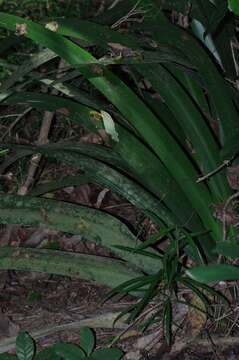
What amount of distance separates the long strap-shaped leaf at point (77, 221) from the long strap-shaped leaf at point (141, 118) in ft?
0.57

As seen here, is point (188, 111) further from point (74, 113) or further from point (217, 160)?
point (74, 113)

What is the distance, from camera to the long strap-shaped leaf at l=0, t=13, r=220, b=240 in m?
0.87

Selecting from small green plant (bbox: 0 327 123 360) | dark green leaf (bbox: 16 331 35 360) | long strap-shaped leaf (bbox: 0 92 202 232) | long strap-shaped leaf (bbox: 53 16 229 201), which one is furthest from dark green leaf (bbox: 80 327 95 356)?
long strap-shaped leaf (bbox: 53 16 229 201)

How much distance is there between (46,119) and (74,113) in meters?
0.77

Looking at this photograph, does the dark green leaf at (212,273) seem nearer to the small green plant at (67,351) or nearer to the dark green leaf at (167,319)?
the dark green leaf at (167,319)

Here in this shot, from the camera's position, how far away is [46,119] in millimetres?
1788

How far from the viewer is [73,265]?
1.22 meters

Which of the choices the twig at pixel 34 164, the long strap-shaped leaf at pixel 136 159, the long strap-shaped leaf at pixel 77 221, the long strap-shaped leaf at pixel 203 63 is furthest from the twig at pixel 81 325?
the twig at pixel 34 164

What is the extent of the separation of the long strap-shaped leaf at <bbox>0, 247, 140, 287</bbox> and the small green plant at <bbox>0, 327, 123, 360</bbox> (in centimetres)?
12

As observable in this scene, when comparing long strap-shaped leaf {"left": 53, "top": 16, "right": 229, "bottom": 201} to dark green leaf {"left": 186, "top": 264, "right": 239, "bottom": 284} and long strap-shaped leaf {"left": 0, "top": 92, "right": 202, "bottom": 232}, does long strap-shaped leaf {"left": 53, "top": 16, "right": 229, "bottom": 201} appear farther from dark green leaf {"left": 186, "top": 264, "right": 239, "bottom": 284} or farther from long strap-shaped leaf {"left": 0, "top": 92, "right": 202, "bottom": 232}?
dark green leaf {"left": 186, "top": 264, "right": 239, "bottom": 284}

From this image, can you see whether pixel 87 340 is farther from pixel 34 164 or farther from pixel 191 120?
pixel 34 164

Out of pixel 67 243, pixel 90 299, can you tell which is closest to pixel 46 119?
pixel 67 243

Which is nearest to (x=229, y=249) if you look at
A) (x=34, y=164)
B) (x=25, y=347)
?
(x=25, y=347)

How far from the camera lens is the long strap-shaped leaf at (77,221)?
1212 millimetres
